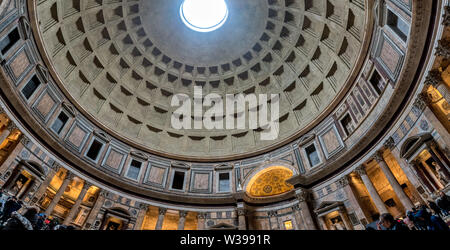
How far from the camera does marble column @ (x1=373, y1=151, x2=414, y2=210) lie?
476 inches

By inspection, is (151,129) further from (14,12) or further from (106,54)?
(14,12)

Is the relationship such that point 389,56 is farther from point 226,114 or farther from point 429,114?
point 226,114

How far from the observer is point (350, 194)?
50.3 feet

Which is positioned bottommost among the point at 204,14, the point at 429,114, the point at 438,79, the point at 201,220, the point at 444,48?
the point at 201,220

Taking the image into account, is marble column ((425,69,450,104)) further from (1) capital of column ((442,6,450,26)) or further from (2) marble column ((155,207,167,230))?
(2) marble column ((155,207,167,230))

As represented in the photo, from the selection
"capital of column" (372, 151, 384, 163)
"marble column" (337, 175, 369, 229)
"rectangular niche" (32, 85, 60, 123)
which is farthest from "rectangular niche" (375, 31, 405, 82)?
"rectangular niche" (32, 85, 60, 123)

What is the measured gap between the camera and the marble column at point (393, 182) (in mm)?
12083

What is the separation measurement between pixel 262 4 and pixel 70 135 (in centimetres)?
2187

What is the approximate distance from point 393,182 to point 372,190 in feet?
4.66

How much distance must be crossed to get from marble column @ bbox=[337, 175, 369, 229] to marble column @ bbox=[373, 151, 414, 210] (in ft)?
7.76

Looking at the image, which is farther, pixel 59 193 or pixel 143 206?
pixel 143 206

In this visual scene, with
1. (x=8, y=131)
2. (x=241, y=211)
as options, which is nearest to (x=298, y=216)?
(x=241, y=211)

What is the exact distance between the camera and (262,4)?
24.5 m

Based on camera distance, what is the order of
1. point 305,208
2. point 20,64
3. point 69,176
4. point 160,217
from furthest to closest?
point 160,217
point 305,208
point 69,176
point 20,64
